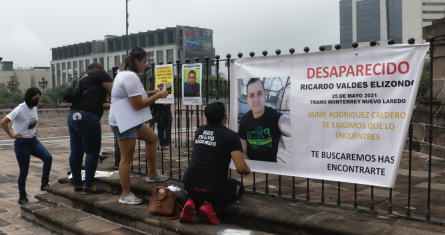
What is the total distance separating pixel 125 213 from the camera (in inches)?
169

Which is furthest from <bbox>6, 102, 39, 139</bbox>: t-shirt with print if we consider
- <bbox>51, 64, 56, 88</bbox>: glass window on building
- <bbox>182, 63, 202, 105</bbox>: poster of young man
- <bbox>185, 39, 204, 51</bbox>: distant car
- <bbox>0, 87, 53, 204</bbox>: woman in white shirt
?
<bbox>51, 64, 56, 88</bbox>: glass window on building

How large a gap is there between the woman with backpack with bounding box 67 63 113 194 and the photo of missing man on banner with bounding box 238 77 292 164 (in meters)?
1.87

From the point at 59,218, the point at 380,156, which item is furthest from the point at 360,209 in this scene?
the point at 59,218

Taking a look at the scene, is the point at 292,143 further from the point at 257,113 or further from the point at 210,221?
the point at 210,221

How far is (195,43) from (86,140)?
321 feet

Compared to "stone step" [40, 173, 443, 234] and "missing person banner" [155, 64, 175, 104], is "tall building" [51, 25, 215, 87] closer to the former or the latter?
"missing person banner" [155, 64, 175, 104]

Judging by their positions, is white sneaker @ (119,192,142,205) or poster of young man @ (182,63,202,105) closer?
white sneaker @ (119,192,142,205)

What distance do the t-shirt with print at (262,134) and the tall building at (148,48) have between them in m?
89.7

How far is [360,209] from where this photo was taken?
360 cm

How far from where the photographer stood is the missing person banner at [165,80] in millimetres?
5220

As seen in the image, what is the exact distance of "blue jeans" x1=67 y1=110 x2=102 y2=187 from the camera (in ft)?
15.6

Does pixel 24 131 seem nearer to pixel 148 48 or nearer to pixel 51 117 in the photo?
pixel 51 117

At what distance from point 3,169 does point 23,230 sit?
4667 mm

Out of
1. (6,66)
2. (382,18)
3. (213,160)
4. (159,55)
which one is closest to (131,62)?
(213,160)
